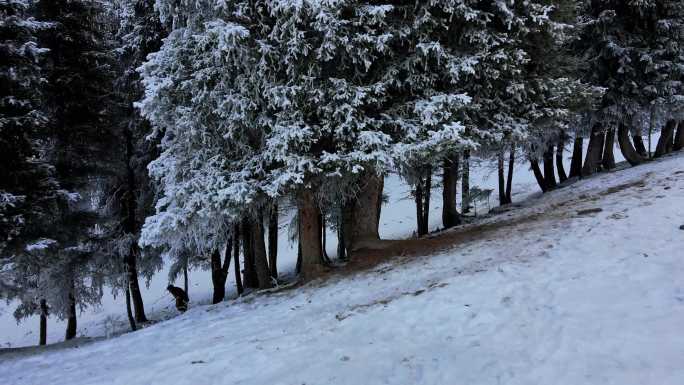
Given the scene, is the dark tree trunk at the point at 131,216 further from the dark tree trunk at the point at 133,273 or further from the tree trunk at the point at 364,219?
the tree trunk at the point at 364,219

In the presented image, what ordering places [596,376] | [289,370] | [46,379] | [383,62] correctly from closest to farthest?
[596,376] < [289,370] < [46,379] < [383,62]

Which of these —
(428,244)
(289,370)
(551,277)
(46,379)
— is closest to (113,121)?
(46,379)

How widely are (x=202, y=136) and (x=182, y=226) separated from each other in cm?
177

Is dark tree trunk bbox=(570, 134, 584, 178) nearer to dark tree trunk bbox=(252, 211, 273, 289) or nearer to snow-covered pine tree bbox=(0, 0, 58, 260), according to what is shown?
dark tree trunk bbox=(252, 211, 273, 289)

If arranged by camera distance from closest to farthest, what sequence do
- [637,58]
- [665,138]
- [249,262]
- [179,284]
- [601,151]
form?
[637,58] < [249,262] < [665,138] < [601,151] < [179,284]

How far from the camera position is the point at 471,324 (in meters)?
4.89

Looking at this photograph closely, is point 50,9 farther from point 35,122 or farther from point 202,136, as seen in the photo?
point 202,136

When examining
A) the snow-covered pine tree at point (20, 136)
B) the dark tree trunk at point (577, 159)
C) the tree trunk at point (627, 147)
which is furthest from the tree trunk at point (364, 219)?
the dark tree trunk at point (577, 159)

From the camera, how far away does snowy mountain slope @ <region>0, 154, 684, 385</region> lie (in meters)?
3.81

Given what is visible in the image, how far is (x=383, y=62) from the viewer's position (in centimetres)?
883

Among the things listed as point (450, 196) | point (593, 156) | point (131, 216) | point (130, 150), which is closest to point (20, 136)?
point (130, 150)

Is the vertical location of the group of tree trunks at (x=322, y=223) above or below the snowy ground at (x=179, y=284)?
above

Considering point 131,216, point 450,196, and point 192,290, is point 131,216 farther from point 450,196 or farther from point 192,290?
point 192,290

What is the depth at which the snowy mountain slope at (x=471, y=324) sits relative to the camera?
3814mm
